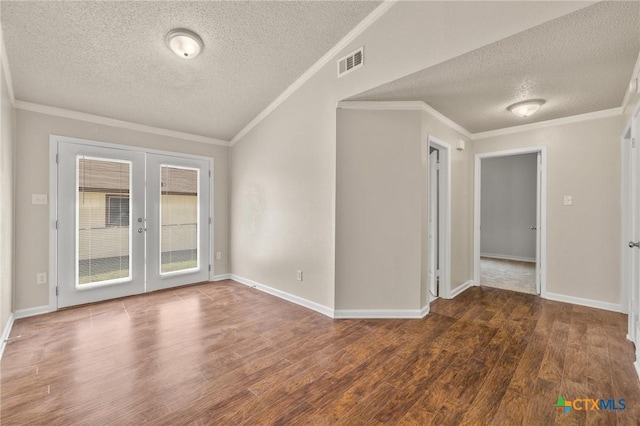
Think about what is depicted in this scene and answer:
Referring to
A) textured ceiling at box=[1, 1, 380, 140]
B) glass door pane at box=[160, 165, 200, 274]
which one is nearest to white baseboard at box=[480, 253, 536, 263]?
textured ceiling at box=[1, 1, 380, 140]

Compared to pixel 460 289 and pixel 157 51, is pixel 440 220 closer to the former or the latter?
pixel 460 289

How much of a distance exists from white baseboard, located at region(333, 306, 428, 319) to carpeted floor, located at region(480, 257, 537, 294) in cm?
221

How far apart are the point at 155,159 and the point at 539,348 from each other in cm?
520

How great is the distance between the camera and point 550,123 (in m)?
3.84

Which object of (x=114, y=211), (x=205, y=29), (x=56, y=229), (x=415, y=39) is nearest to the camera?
(x=415, y=39)

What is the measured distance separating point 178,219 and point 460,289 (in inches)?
179

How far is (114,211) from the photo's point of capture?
12.6 feet

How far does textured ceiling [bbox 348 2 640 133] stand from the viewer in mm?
1859

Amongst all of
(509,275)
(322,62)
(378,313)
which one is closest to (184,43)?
(322,62)

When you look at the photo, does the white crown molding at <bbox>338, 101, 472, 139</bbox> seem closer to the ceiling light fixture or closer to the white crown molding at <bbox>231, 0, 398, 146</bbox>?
the white crown molding at <bbox>231, 0, 398, 146</bbox>

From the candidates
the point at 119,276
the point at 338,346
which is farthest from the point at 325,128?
the point at 119,276

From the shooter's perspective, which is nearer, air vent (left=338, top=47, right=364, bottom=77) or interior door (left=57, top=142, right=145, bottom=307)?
air vent (left=338, top=47, right=364, bottom=77)

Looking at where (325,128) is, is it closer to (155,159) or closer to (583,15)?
(583,15)

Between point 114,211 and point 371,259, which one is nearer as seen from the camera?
point 371,259
